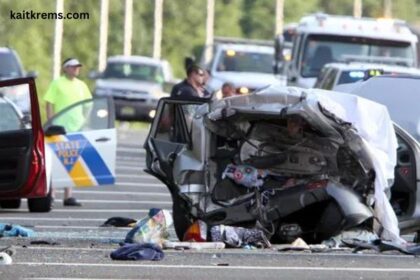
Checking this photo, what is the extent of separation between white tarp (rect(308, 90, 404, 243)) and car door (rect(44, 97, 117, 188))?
6150mm

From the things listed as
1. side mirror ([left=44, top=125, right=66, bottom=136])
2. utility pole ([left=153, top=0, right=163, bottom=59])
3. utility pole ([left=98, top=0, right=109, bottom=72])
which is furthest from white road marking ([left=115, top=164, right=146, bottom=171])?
utility pole ([left=153, top=0, right=163, bottom=59])

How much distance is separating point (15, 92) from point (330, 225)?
6.67 metres

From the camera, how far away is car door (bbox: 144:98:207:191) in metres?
14.8

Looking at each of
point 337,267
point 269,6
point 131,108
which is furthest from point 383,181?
point 269,6

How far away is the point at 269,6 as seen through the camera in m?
68.4

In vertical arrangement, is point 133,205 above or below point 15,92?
below

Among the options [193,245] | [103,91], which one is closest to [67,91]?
[193,245]

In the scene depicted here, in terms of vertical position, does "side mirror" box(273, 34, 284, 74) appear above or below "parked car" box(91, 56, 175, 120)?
above

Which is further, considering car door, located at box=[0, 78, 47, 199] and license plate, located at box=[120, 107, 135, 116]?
license plate, located at box=[120, 107, 135, 116]

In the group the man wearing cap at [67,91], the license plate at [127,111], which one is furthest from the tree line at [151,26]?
the man wearing cap at [67,91]

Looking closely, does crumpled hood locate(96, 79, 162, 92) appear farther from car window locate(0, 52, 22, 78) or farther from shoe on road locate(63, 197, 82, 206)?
shoe on road locate(63, 197, 82, 206)

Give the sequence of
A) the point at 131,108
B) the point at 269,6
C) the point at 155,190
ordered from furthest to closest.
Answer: the point at 269,6, the point at 131,108, the point at 155,190

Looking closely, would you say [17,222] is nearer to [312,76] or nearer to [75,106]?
[75,106]

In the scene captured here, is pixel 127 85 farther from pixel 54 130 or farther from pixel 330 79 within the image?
pixel 54 130
